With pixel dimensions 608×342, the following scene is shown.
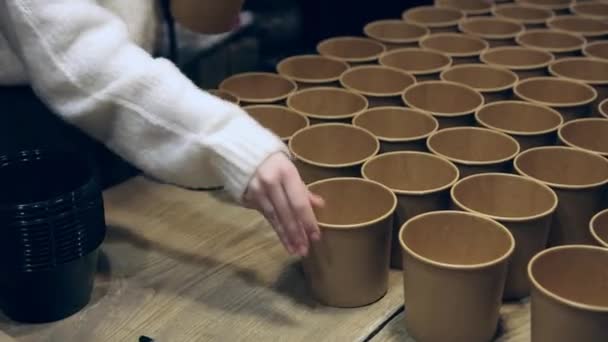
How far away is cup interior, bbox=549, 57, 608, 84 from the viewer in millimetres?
1252

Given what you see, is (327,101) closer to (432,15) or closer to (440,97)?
(440,97)

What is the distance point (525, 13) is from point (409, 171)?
68cm

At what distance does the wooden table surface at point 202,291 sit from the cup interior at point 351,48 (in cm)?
40

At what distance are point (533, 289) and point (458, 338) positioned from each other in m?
0.10

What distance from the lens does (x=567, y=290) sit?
0.79 m

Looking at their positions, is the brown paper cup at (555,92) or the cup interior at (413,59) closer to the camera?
the brown paper cup at (555,92)

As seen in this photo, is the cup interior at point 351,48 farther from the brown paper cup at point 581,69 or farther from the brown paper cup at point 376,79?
the brown paper cup at point 581,69

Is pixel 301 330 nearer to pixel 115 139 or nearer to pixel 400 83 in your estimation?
pixel 115 139

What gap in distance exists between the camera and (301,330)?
82 centimetres

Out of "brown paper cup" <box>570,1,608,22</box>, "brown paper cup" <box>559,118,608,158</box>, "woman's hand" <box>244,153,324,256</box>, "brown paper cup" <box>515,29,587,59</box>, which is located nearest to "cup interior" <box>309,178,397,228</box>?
"woman's hand" <box>244,153,324,256</box>

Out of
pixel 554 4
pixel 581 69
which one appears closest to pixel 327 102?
pixel 581 69

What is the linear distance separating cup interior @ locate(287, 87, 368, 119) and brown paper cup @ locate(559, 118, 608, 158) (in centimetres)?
29

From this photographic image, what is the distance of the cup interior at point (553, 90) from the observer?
1.16 metres

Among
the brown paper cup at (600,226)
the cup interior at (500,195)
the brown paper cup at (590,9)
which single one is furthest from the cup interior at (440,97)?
the brown paper cup at (590,9)
